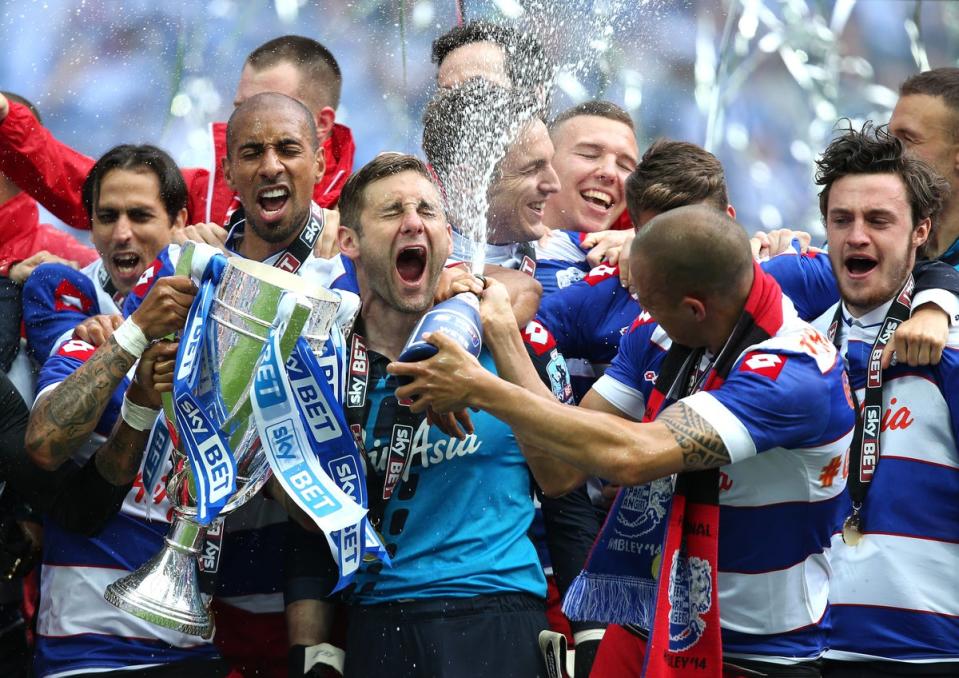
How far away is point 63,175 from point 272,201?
1.31 m

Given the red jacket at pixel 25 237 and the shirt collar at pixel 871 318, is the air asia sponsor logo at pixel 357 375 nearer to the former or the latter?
the shirt collar at pixel 871 318

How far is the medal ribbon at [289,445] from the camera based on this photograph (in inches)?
131

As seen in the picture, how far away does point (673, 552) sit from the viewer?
3.40 meters

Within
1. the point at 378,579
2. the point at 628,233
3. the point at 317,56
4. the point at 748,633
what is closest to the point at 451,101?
the point at 628,233

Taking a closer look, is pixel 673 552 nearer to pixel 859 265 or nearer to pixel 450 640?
pixel 450 640

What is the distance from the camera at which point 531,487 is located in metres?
3.96

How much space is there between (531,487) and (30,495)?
1.55 m

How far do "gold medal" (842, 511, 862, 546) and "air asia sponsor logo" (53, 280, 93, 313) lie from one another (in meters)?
2.63

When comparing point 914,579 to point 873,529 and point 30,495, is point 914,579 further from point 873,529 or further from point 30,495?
point 30,495

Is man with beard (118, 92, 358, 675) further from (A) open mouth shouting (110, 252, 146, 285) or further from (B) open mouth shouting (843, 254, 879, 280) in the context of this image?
(B) open mouth shouting (843, 254, 879, 280)

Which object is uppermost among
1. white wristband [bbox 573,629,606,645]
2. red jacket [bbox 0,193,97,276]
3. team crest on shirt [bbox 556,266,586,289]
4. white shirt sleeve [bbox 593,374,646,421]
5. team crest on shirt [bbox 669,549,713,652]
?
red jacket [bbox 0,193,97,276]

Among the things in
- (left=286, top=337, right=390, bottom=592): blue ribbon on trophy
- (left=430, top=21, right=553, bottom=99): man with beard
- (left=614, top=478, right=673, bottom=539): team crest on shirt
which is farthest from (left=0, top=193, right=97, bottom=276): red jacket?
(left=614, top=478, right=673, bottom=539): team crest on shirt

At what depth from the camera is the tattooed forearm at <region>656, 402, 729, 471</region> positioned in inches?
130

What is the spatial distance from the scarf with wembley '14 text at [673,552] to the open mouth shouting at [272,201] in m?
1.49
